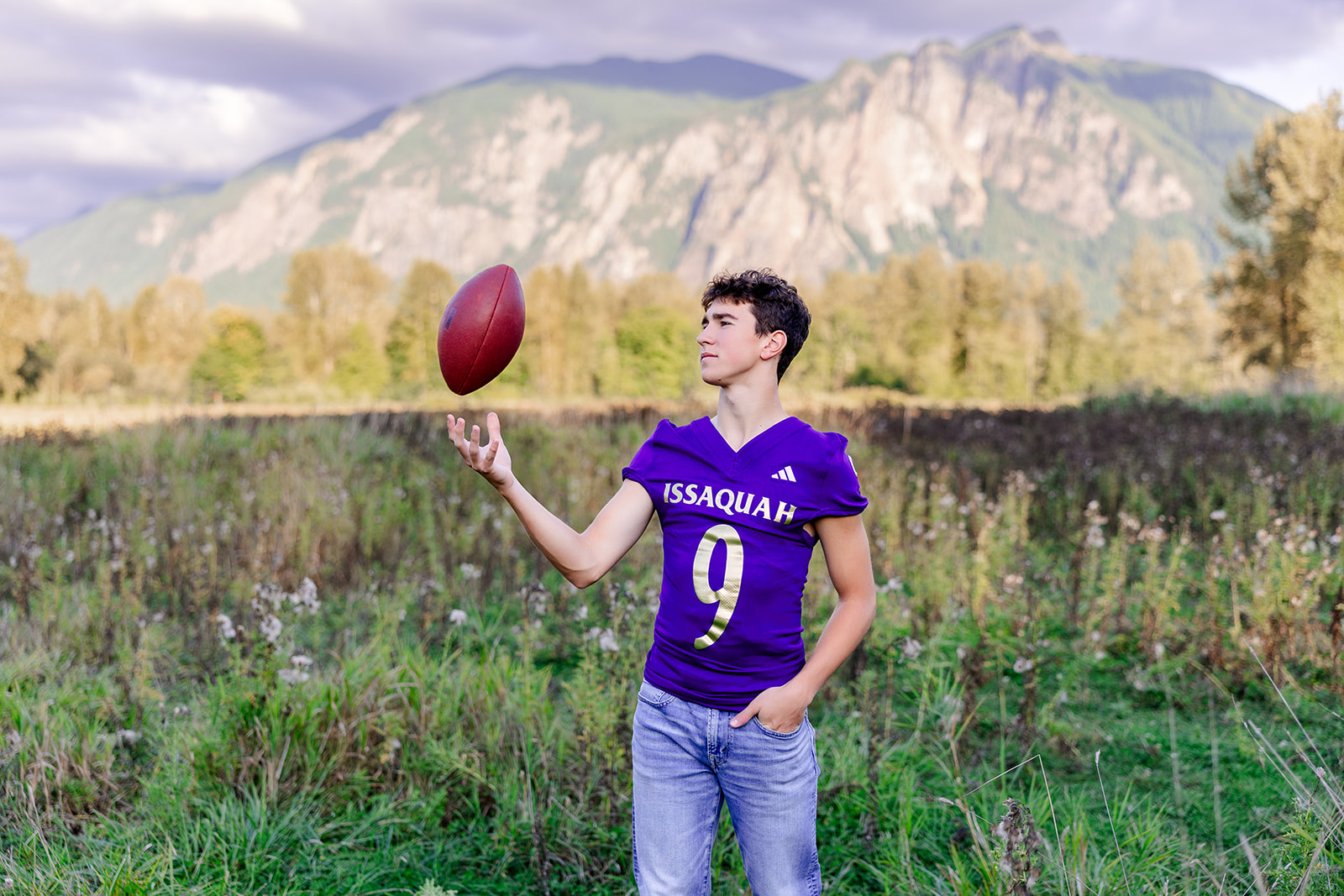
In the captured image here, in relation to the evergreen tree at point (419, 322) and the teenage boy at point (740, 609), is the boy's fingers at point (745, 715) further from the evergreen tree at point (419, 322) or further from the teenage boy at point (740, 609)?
the evergreen tree at point (419, 322)

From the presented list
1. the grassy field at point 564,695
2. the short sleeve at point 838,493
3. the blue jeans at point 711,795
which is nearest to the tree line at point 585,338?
the grassy field at point 564,695

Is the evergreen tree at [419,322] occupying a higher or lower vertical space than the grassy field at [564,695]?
higher

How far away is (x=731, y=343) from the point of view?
79.0 inches

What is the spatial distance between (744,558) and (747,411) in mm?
372

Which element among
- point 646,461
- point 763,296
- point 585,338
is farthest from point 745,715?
point 585,338

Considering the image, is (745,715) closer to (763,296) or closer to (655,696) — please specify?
(655,696)

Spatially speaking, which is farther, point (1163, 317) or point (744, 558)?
point (1163, 317)

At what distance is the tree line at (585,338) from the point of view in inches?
1700

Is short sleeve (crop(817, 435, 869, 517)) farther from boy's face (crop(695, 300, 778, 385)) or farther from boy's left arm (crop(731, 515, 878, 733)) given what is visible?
boy's face (crop(695, 300, 778, 385))

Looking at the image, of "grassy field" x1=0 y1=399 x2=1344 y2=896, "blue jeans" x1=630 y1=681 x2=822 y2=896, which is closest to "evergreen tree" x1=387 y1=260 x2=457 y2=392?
"grassy field" x1=0 y1=399 x2=1344 y2=896

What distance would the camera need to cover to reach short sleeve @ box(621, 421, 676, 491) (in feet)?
6.85

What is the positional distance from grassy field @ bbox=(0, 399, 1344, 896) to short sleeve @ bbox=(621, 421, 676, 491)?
1.03m

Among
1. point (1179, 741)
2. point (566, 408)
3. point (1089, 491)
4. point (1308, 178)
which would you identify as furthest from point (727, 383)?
point (1308, 178)

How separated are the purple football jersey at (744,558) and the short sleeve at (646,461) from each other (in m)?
0.10
